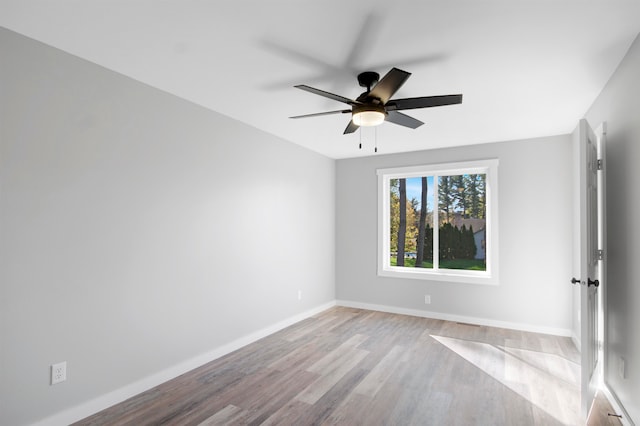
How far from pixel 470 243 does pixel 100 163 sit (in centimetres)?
454

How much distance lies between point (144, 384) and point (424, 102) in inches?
120

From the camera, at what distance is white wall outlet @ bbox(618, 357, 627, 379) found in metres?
2.32

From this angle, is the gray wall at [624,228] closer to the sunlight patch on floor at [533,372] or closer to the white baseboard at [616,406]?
the white baseboard at [616,406]

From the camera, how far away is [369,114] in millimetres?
2537

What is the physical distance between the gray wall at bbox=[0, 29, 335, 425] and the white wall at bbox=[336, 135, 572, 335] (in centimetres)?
252

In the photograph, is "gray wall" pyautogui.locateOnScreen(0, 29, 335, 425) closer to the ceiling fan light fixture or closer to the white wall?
the ceiling fan light fixture

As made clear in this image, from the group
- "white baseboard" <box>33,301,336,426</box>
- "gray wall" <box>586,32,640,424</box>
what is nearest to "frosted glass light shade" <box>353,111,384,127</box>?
"gray wall" <box>586,32,640,424</box>

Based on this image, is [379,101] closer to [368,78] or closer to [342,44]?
[368,78]

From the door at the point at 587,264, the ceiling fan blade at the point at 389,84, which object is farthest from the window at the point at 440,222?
the ceiling fan blade at the point at 389,84

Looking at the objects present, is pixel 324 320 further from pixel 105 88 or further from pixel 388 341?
pixel 105 88

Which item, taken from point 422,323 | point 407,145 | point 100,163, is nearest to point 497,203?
point 407,145

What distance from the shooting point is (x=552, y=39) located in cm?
215

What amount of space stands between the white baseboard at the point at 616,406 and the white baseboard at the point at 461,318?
1.61 metres

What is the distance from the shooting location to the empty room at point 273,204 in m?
2.09
